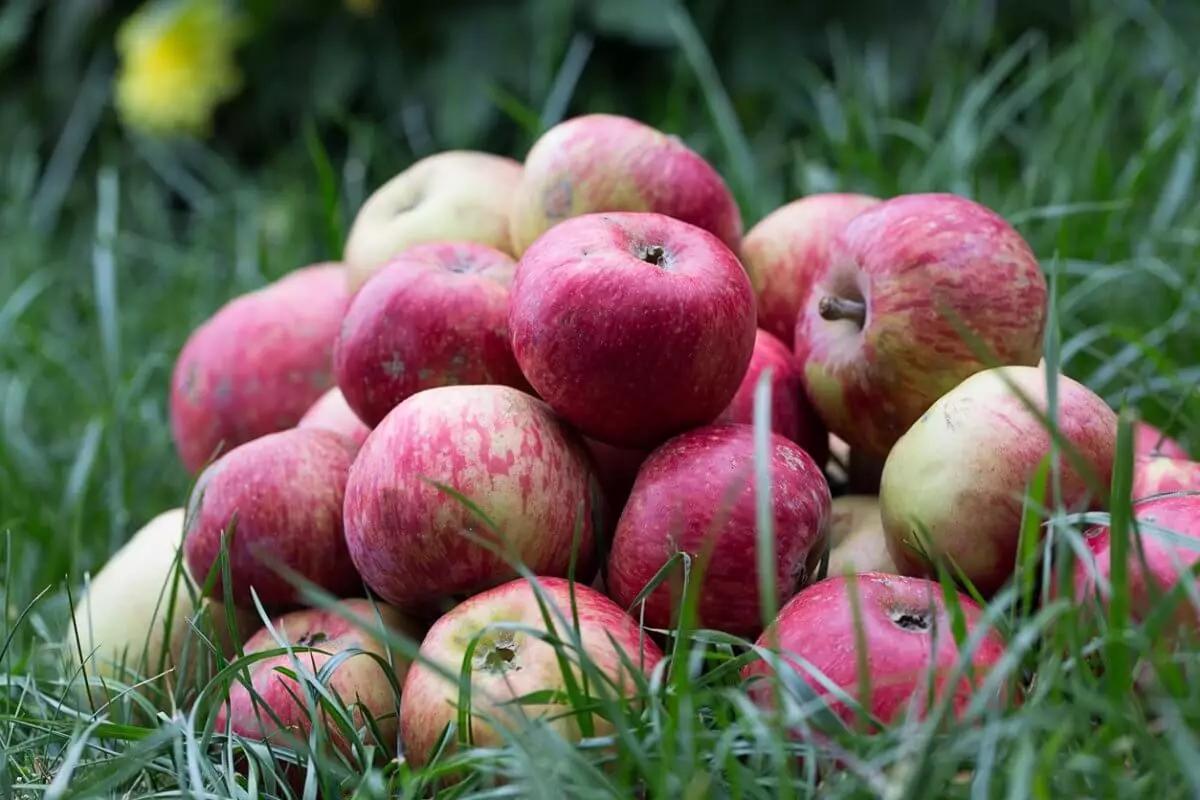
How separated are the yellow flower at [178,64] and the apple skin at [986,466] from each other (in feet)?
8.97

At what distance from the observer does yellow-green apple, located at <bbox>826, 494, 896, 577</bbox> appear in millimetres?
1284

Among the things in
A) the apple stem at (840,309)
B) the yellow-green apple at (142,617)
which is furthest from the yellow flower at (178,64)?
the apple stem at (840,309)

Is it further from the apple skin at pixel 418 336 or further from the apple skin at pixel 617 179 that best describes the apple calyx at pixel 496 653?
the apple skin at pixel 617 179

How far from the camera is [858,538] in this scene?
1.32 metres

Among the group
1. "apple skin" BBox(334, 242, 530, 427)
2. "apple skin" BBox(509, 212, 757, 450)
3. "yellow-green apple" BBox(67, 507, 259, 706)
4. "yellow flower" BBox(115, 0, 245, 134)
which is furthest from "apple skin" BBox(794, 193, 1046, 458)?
"yellow flower" BBox(115, 0, 245, 134)

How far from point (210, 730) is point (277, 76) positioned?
9.19 ft

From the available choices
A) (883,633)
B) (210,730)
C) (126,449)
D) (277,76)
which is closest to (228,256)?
(277,76)

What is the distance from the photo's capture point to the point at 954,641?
0.97 metres

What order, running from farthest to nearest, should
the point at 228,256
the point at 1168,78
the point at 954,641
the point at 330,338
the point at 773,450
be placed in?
1. the point at 228,256
2. the point at 1168,78
3. the point at 330,338
4. the point at 773,450
5. the point at 954,641

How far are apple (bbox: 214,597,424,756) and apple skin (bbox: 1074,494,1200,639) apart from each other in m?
0.63

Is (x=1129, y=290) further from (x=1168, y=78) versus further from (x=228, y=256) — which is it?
(x=228, y=256)

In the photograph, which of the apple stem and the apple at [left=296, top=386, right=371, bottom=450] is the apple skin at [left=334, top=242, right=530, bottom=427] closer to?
the apple at [left=296, top=386, right=371, bottom=450]

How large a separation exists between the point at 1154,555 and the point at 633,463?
0.55 metres

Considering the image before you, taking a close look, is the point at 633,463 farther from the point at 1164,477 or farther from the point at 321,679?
the point at 1164,477
